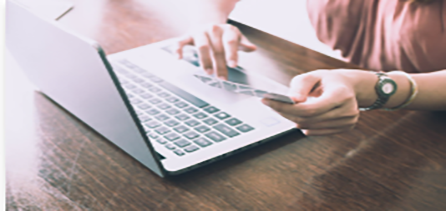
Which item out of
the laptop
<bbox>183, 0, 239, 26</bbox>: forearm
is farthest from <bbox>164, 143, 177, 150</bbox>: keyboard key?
<bbox>183, 0, 239, 26</bbox>: forearm

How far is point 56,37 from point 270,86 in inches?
12.8

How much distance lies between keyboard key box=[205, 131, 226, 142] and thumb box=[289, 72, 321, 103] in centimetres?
10

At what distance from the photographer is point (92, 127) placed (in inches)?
20.0

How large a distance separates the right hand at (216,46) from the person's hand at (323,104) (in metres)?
0.18

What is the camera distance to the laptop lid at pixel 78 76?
0.37 m

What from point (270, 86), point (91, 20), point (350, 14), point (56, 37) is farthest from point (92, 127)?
point (350, 14)

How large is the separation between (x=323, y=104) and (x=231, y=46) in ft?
0.81

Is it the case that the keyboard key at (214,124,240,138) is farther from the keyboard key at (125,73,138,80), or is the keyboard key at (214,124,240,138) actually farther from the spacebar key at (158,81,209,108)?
the keyboard key at (125,73,138,80)

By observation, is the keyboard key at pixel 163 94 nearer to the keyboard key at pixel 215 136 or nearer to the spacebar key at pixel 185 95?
the spacebar key at pixel 185 95

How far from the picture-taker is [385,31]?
2.87 ft

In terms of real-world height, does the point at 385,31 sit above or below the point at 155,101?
above

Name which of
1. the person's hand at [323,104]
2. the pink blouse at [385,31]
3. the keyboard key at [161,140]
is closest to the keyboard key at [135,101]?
the keyboard key at [161,140]

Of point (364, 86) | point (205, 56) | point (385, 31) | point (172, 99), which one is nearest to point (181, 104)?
point (172, 99)

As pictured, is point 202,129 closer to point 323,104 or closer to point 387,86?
point 323,104
